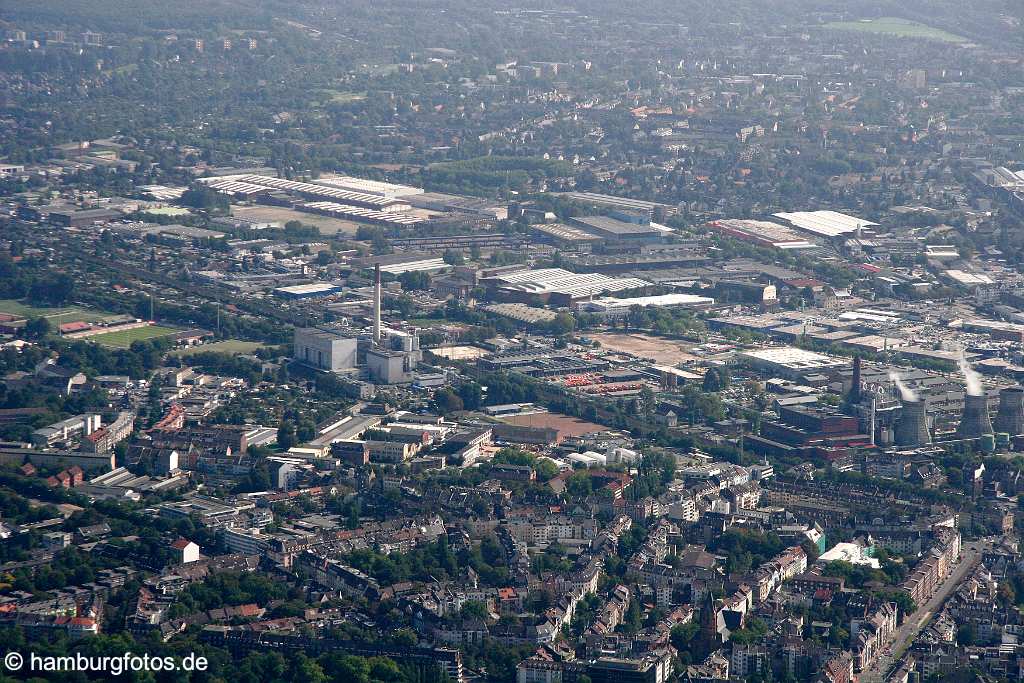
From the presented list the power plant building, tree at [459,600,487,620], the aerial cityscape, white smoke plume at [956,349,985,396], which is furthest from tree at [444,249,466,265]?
tree at [459,600,487,620]

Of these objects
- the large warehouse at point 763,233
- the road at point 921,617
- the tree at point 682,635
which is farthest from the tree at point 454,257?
the tree at point 682,635

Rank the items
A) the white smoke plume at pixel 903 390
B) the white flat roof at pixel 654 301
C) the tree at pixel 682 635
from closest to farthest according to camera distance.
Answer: the tree at pixel 682 635 → the white smoke plume at pixel 903 390 → the white flat roof at pixel 654 301

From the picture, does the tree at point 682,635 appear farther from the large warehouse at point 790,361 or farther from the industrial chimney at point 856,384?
the large warehouse at point 790,361

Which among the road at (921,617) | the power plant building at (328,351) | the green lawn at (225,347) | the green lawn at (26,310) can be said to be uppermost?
the road at (921,617)

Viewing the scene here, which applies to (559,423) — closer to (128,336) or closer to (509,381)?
(509,381)

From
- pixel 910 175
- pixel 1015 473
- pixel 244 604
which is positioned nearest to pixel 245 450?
pixel 244 604

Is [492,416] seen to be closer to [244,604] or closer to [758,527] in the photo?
[758,527]
